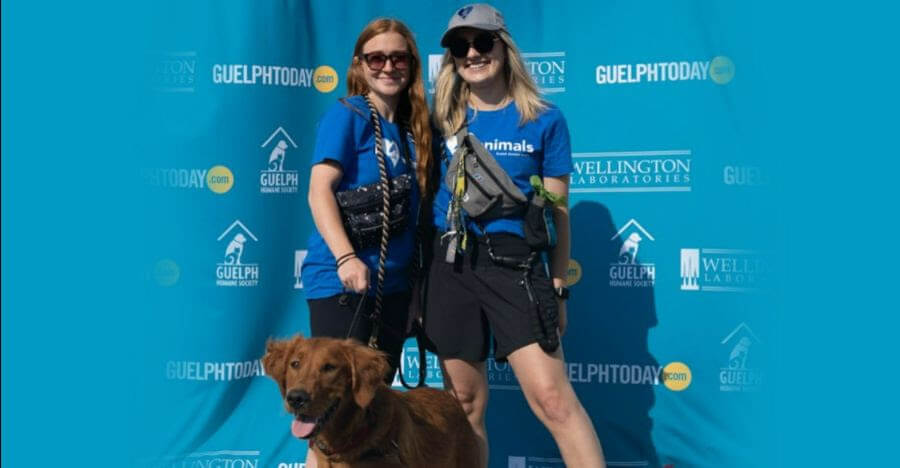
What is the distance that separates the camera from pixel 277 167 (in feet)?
17.1

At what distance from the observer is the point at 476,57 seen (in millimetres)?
3984

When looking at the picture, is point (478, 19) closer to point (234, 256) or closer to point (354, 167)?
point (354, 167)

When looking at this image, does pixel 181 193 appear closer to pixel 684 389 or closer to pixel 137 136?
pixel 137 136

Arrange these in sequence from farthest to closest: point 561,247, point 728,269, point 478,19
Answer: point 728,269 < point 561,247 < point 478,19

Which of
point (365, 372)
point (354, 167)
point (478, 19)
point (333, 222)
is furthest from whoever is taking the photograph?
point (478, 19)

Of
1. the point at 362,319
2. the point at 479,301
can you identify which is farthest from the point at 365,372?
the point at 479,301

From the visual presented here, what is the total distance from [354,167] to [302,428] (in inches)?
41.7

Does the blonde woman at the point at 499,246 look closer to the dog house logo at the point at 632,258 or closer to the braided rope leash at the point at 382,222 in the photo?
the braided rope leash at the point at 382,222

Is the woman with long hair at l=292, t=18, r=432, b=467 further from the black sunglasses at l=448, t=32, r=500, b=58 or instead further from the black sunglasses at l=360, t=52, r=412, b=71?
the black sunglasses at l=448, t=32, r=500, b=58

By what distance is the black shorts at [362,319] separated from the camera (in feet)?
12.4

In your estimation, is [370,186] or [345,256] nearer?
[345,256]

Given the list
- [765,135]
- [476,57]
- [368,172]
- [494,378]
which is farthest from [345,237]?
[765,135]

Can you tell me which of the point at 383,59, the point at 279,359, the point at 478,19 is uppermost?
the point at 478,19

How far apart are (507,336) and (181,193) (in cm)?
211
